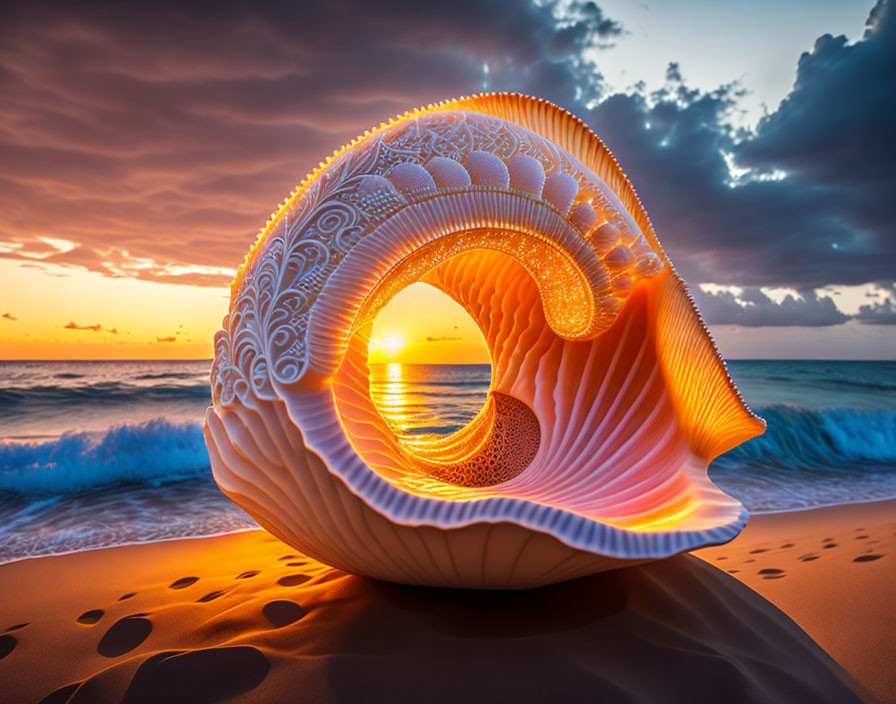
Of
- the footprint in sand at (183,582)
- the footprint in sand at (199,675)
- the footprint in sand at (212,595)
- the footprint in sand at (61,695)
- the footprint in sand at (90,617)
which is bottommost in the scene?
the footprint in sand at (183,582)

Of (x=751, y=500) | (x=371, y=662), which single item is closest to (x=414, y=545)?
(x=371, y=662)

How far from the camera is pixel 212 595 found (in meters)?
2.54

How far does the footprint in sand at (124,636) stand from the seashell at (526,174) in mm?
2467

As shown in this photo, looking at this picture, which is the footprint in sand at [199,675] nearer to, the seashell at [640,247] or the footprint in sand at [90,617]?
the footprint in sand at [90,617]

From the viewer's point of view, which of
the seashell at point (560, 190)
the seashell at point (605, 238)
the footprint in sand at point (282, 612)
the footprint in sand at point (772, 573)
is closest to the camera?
the footprint in sand at point (282, 612)

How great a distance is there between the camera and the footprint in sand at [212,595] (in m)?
2.49

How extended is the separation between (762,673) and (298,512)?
70.3 inches

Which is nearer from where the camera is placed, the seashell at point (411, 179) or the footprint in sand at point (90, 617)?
the seashell at point (411, 179)

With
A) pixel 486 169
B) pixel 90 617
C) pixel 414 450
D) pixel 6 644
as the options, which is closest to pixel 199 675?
pixel 90 617

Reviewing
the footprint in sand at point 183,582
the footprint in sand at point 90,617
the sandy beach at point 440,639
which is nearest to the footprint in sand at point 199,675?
the sandy beach at point 440,639

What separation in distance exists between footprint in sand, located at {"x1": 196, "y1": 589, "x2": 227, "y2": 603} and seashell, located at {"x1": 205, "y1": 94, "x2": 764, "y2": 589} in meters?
0.68

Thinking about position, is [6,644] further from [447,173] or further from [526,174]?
[526,174]

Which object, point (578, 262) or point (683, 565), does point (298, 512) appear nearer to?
point (578, 262)

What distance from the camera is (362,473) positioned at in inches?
66.7
